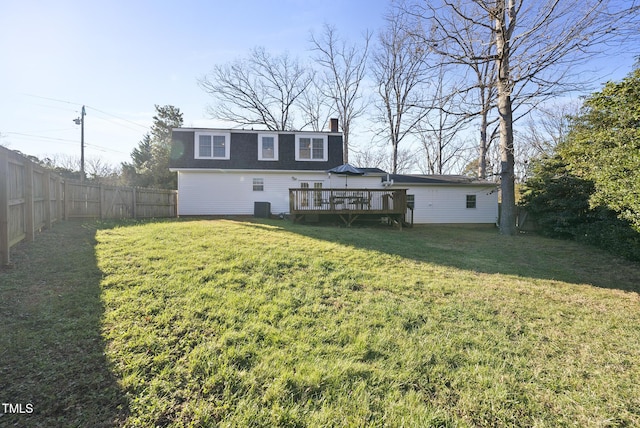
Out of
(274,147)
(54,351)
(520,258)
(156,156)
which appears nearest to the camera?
(54,351)

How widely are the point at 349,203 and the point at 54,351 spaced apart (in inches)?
415

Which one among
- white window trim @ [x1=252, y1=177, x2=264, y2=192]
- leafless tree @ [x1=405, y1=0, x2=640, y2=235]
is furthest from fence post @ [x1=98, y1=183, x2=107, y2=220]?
leafless tree @ [x1=405, y1=0, x2=640, y2=235]

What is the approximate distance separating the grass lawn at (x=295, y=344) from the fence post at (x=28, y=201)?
281 mm

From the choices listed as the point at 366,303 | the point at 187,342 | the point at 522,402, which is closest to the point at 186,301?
the point at 187,342

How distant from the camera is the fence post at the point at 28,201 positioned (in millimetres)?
5332

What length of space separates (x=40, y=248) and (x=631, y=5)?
50.1 ft

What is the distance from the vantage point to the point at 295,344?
2.87 meters

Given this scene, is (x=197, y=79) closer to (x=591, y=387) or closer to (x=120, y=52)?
(x=120, y=52)

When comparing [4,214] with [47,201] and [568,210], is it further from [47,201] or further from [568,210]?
[568,210]

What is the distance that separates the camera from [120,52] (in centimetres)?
957

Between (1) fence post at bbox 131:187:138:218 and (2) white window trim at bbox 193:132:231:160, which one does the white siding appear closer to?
(2) white window trim at bbox 193:132:231:160

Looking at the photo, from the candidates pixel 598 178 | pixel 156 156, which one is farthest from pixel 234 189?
pixel 156 156

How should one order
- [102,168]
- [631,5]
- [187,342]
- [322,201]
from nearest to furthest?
1. [187,342]
2. [631,5]
3. [322,201]
4. [102,168]

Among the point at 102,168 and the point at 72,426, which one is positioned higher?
the point at 102,168
